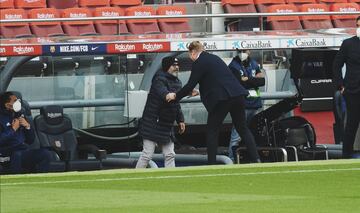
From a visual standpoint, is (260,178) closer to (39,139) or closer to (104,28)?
(39,139)

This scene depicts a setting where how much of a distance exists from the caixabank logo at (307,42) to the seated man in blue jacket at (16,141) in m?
4.17

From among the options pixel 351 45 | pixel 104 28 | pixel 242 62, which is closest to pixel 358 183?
pixel 351 45

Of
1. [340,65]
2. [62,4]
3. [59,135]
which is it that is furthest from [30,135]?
[62,4]

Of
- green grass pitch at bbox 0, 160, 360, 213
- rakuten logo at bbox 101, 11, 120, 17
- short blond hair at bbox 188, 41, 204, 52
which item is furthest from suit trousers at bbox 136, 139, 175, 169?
rakuten logo at bbox 101, 11, 120, 17

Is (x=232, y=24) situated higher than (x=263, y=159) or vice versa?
(x=232, y=24)

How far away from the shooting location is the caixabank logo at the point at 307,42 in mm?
17594

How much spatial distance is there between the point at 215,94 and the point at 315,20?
34.2 ft

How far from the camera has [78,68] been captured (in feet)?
A: 60.1

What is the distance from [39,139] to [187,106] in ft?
9.49

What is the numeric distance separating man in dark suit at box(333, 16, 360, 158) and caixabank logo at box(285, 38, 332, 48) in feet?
5.38

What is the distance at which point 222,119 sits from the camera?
15.9 m

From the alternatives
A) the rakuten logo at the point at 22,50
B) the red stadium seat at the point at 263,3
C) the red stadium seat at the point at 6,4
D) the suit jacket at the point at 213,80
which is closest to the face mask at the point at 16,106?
the rakuten logo at the point at 22,50

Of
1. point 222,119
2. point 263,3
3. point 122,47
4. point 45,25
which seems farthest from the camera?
point 263,3

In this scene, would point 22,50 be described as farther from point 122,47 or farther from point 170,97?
point 170,97
